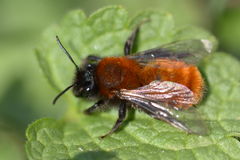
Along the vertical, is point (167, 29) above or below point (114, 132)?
above

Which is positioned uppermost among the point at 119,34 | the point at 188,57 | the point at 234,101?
the point at 119,34

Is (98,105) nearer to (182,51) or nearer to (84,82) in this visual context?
(84,82)

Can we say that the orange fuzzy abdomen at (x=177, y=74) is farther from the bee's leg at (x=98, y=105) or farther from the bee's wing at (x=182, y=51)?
the bee's leg at (x=98, y=105)

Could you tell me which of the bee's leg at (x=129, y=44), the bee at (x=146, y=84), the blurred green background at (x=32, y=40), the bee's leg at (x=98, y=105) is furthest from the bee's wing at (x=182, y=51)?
the blurred green background at (x=32, y=40)

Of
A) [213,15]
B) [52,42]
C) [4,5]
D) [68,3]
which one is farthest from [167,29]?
[4,5]

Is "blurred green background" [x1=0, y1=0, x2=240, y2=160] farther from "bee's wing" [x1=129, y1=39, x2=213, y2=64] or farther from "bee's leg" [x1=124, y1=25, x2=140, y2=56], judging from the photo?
"bee's wing" [x1=129, y1=39, x2=213, y2=64]

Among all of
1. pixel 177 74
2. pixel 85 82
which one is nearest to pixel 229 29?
pixel 177 74

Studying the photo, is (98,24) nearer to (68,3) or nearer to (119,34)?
(119,34)
